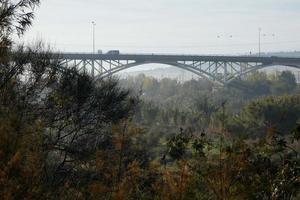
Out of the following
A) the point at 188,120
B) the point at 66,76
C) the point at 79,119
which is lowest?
the point at 188,120

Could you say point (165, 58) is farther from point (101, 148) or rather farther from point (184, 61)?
point (101, 148)

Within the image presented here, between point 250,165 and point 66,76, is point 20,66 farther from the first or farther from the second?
point 250,165

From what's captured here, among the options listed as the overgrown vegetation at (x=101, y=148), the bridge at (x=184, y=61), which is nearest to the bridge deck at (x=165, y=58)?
the bridge at (x=184, y=61)

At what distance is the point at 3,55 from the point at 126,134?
2137 mm

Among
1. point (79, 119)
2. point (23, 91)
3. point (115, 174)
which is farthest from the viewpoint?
point (79, 119)

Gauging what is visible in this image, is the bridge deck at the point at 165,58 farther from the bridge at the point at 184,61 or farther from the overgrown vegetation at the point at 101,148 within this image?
the overgrown vegetation at the point at 101,148

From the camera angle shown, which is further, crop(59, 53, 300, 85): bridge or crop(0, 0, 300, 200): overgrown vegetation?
crop(59, 53, 300, 85): bridge

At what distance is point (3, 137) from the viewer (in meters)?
4.53

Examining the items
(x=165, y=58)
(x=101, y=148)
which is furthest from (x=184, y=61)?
(x=101, y=148)

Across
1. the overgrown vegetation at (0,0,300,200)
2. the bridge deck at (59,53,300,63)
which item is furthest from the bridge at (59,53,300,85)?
the overgrown vegetation at (0,0,300,200)

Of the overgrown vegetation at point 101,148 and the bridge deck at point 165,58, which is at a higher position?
the bridge deck at point 165,58

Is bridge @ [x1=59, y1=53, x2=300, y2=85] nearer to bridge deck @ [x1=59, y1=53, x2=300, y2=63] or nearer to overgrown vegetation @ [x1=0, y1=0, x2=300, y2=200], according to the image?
bridge deck @ [x1=59, y1=53, x2=300, y2=63]

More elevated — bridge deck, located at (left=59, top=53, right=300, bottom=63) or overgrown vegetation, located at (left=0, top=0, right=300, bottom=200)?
bridge deck, located at (left=59, top=53, right=300, bottom=63)

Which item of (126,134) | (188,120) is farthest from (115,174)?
(188,120)
